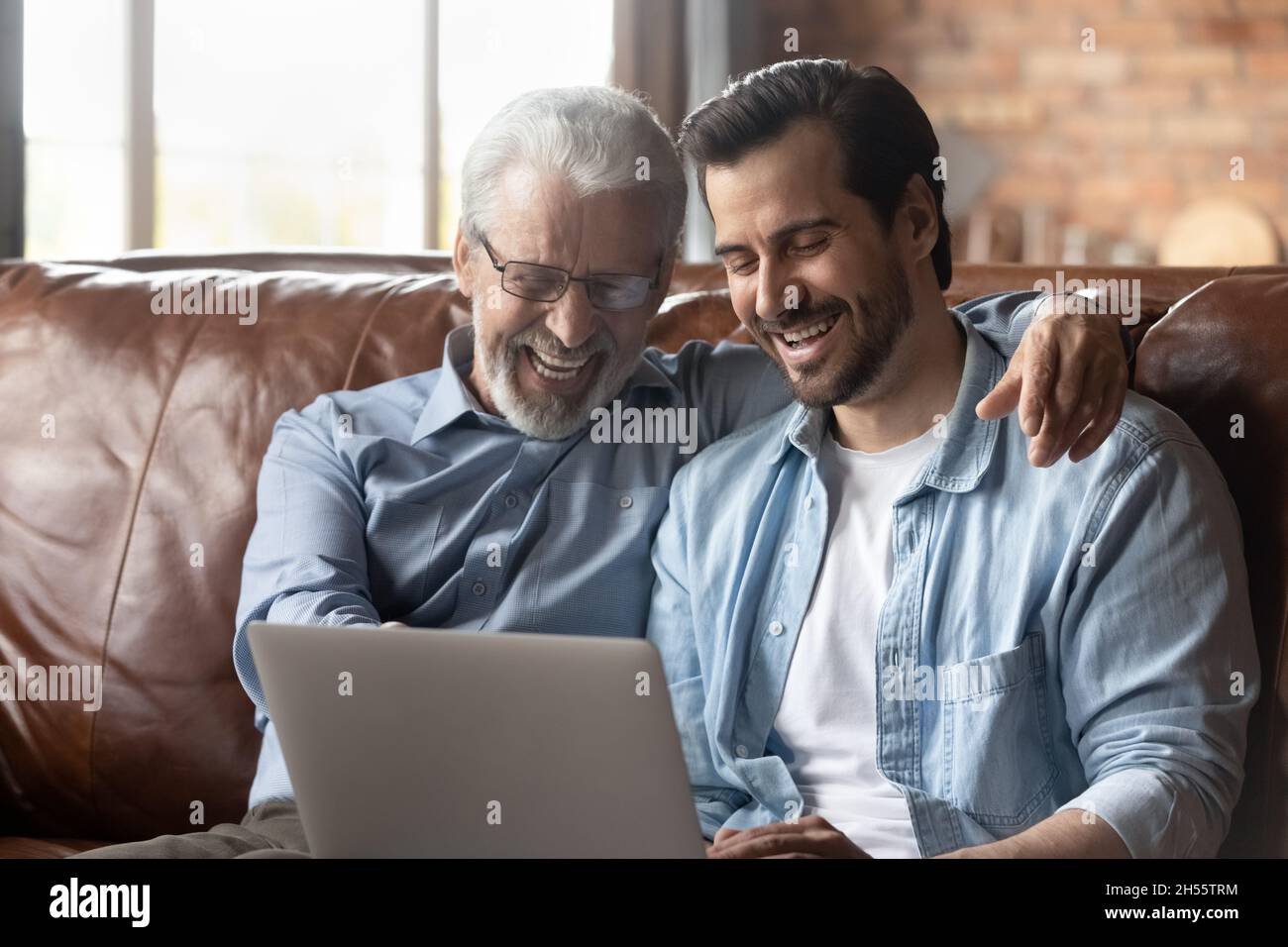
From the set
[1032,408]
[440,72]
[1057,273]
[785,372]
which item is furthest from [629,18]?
[1032,408]

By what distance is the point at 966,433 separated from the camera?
3.98 ft

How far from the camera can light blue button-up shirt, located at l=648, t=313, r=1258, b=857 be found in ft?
3.45

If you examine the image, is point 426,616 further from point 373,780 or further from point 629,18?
point 629,18

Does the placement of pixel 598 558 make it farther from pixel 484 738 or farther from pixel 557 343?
pixel 484 738

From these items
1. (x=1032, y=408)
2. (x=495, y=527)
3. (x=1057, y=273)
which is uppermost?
(x=1057, y=273)

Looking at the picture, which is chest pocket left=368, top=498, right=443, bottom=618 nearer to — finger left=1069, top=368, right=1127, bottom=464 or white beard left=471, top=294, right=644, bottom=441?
white beard left=471, top=294, right=644, bottom=441

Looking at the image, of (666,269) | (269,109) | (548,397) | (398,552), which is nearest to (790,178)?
(666,269)

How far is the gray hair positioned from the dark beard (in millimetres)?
282

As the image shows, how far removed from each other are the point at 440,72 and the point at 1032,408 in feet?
10.8

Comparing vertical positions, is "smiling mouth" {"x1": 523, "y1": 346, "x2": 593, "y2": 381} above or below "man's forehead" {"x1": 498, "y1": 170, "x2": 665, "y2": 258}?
below

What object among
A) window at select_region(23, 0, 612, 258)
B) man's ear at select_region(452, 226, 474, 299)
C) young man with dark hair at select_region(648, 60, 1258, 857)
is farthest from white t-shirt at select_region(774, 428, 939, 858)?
window at select_region(23, 0, 612, 258)

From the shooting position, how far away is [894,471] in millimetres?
1270

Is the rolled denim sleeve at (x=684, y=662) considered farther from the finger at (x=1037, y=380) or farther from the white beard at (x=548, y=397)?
the finger at (x=1037, y=380)

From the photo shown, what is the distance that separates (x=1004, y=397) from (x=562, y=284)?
1.70ft
